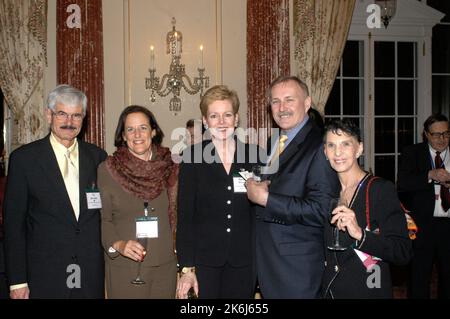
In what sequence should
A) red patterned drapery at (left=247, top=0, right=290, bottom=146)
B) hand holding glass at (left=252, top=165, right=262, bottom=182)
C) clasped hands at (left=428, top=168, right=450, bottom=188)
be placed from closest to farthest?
1. hand holding glass at (left=252, top=165, right=262, bottom=182)
2. clasped hands at (left=428, top=168, right=450, bottom=188)
3. red patterned drapery at (left=247, top=0, right=290, bottom=146)

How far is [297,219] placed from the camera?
2.38 metres

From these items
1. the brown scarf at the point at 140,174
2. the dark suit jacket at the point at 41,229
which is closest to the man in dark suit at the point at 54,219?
the dark suit jacket at the point at 41,229

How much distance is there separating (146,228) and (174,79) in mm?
4127

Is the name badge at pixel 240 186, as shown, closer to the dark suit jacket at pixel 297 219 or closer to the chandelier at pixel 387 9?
the dark suit jacket at pixel 297 219

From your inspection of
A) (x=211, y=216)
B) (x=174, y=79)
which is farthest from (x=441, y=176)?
(x=174, y=79)

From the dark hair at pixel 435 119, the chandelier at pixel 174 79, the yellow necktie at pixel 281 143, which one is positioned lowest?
the yellow necktie at pixel 281 143

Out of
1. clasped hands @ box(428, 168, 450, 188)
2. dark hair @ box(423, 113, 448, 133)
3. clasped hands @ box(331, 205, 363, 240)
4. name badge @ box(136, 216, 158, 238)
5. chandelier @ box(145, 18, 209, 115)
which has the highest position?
chandelier @ box(145, 18, 209, 115)

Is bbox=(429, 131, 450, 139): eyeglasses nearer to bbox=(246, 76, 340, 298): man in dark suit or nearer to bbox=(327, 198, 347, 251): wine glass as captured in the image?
bbox=(246, 76, 340, 298): man in dark suit

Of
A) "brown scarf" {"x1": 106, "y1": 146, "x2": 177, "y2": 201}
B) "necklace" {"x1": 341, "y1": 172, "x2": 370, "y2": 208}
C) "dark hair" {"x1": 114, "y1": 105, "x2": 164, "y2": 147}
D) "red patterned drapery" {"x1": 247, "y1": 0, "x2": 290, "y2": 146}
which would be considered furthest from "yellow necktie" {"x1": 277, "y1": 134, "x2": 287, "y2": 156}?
"red patterned drapery" {"x1": 247, "y1": 0, "x2": 290, "y2": 146}

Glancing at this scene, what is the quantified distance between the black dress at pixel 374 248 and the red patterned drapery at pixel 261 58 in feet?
14.6

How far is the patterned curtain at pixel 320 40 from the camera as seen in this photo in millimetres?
6852

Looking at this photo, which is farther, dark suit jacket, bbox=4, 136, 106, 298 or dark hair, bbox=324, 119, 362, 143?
dark suit jacket, bbox=4, 136, 106, 298

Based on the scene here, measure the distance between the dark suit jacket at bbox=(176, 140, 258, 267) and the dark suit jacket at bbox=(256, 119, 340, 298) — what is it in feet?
0.64

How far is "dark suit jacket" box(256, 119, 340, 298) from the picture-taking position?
2.38 m
